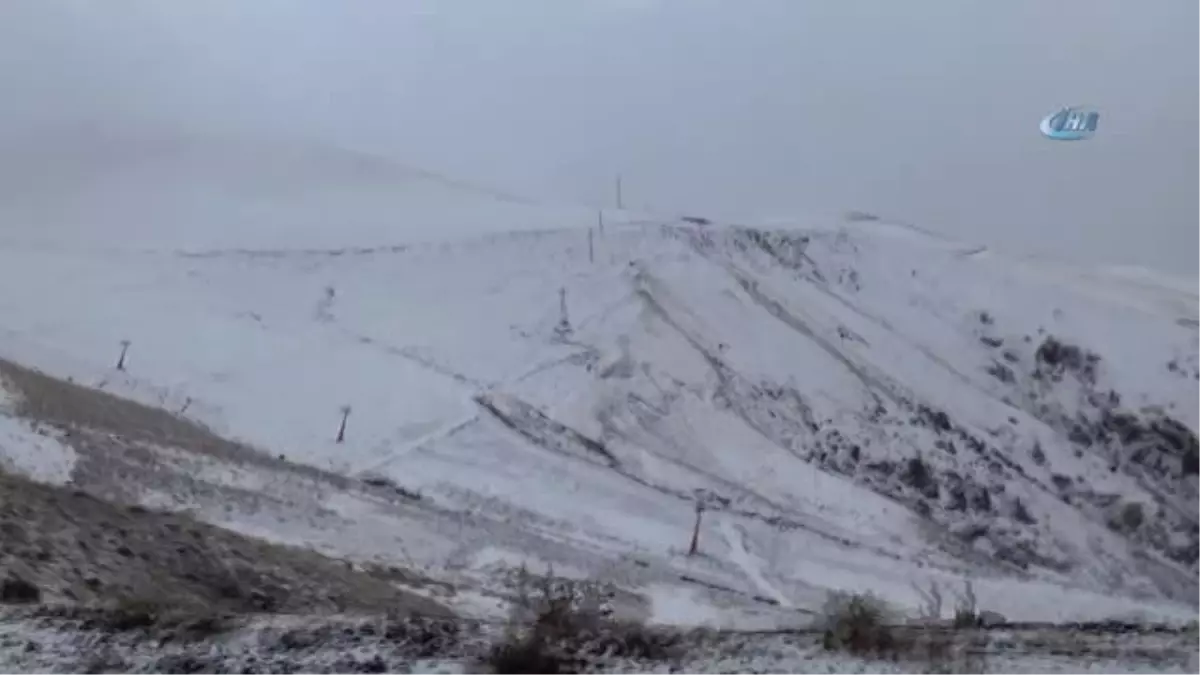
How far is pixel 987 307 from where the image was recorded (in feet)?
17.5

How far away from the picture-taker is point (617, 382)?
506cm

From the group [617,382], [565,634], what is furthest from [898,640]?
[617,382]

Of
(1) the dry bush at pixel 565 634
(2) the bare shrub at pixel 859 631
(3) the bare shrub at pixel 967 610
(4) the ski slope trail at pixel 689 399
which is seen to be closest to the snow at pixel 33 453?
(4) the ski slope trail at pixel 689 399

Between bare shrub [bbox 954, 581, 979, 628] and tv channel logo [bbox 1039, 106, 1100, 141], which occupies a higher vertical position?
tv channel logo [bbox 1039, 106, 1100, 141]

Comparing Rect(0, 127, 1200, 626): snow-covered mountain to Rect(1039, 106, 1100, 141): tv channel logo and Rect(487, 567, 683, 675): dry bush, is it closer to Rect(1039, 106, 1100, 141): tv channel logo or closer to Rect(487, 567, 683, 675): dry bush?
Rect(487, 567, 683, 675): dry bush

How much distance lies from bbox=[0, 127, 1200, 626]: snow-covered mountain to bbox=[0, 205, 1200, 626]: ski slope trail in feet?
0.04

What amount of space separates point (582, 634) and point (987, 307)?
243cm

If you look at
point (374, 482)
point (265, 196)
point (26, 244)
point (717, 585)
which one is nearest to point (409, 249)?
point (265, 196)

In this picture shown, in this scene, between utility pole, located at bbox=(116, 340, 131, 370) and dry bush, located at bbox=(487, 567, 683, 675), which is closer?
dry bush, located at bbox=(487, 567, 683, 675)

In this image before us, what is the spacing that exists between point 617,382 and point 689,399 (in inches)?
12.0

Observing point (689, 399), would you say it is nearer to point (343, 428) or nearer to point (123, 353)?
point (343, 428)

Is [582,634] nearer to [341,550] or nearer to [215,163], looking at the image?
[341,550]

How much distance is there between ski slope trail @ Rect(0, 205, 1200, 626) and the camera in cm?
466

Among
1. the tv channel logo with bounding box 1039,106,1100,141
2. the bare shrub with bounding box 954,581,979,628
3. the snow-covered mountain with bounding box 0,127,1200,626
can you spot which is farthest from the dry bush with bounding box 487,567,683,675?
the tv channel logo with bounding box 1039,106,1100,141
